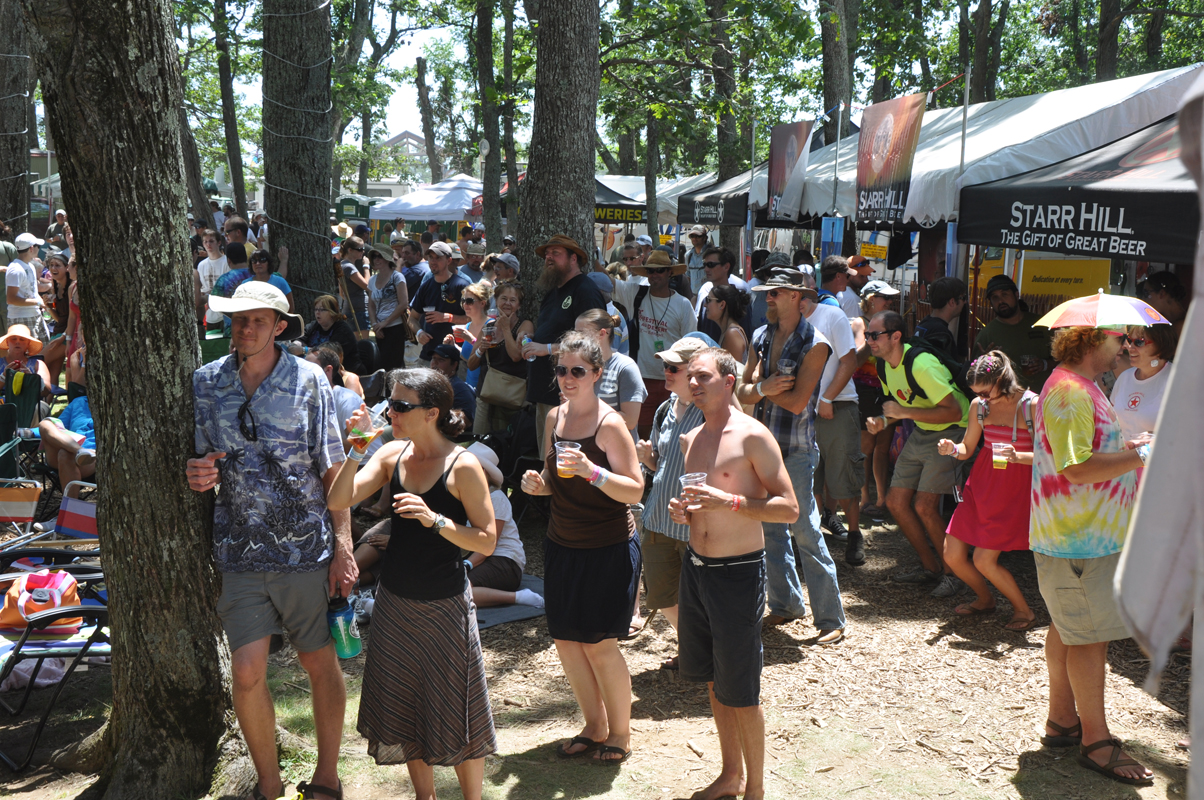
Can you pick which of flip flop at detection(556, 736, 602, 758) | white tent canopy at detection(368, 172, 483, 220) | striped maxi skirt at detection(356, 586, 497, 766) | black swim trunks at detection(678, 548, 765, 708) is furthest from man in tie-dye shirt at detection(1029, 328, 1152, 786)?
white tent canopy at detection(368, 172, 483, 220)

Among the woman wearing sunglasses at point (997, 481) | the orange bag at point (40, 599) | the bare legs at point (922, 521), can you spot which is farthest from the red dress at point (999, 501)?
the orange bag at point (40, 599)

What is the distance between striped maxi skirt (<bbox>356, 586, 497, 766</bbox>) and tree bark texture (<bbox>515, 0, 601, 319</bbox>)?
14.6 ft

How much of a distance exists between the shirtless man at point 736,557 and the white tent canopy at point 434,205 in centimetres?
2184

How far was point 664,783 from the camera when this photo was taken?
393 cm

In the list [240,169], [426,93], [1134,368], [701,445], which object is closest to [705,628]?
[701,445]

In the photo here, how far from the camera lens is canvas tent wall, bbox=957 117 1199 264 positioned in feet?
17.0

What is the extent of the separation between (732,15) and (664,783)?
11067 mm

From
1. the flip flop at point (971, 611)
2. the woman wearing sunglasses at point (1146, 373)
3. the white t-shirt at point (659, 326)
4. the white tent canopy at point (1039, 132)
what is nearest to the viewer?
the woman wearing sunglasses at point (1146, 373)

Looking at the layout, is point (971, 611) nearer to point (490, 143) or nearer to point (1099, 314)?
point (1099, 314)

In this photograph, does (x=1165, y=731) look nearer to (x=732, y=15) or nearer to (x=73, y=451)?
(x=73, y=451)

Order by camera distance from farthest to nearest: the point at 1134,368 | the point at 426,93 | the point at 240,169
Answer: the point at 426,93, the point at 240,169, the point at 1134,368

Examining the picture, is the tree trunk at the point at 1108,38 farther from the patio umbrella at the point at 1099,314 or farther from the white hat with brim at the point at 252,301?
the white hat with brim at the point at 252,301

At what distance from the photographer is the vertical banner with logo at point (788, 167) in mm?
11312

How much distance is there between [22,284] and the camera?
10.5 meters
